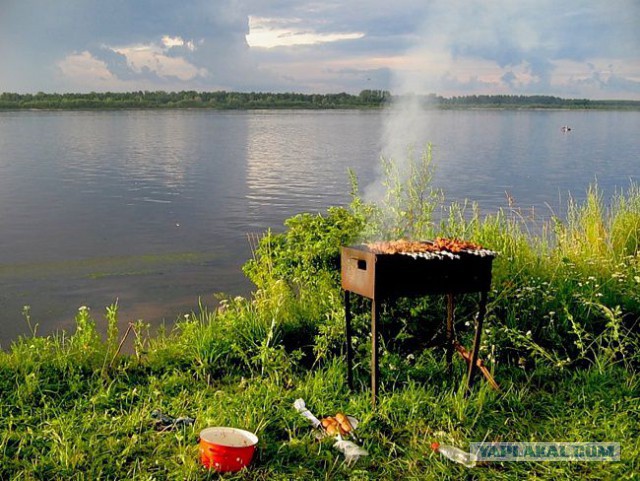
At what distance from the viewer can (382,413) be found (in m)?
3.85

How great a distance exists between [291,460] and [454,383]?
1.36 meters

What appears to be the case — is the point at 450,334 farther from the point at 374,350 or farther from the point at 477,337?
the point at 374,350

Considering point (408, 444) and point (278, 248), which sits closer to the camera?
point (408, 444)

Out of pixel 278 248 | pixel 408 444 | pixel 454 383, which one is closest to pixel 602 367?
pixel 454 383

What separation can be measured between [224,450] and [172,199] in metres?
15.0

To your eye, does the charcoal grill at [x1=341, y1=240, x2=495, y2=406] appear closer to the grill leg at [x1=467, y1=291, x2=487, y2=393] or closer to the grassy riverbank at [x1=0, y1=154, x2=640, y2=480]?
the grill leg at [x1=467, y1=291, x2=487, y2=393]

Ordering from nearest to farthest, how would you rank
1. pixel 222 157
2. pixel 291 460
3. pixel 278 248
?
1. pixel 291 460
2. pixel 278 248
3. pixel 222 157

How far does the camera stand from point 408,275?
3863 millimetres

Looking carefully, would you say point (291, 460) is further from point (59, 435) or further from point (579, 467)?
point (579, 467)

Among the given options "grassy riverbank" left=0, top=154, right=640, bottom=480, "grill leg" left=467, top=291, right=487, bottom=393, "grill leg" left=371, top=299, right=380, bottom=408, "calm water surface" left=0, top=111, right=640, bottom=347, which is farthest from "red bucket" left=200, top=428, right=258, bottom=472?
"calm water surface" left=0, top=111, right=640, bottom=347

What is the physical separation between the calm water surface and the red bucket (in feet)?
10.0

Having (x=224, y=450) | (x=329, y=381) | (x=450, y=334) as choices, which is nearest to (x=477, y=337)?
(x=450, y=334)

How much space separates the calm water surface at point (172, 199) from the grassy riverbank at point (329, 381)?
1513mm

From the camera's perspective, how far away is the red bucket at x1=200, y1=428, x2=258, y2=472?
3199mm
